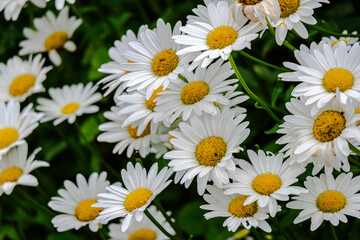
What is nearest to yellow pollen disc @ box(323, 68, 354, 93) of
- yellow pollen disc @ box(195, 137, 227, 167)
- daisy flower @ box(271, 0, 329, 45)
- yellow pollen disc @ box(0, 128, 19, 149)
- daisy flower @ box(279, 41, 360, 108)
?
daisy flower @ box(279, 41, 360, 108)

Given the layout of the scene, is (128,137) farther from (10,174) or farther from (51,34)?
(51,34)

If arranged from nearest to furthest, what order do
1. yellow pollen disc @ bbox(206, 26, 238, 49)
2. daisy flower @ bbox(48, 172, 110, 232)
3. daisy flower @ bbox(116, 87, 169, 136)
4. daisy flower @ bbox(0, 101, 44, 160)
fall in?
yellow pollen disc @ bbox(206, 26, 238, 49)
daisy flower @ bbox(116, 87, 169, 136)
daisy flower @ bbox(48, 172, 110, 232)
daisy flower @ bbox(0, 101, 44, 160)

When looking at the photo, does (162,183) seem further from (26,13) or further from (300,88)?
(26,13)

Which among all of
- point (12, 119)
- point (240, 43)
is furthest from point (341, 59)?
point (12, 119)

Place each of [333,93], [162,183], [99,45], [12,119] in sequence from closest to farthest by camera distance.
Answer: [333,93] < [162,183] < [12,119] < [99,45]

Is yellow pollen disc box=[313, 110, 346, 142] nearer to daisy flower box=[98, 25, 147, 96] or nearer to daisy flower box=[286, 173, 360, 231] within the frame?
daisy flower box=[286, 173, 360, 231]

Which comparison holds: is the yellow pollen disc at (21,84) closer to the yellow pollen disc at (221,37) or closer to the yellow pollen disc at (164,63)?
the yellow pollen disc at (164,63)

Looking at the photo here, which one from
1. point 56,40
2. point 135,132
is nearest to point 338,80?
point 135,132
